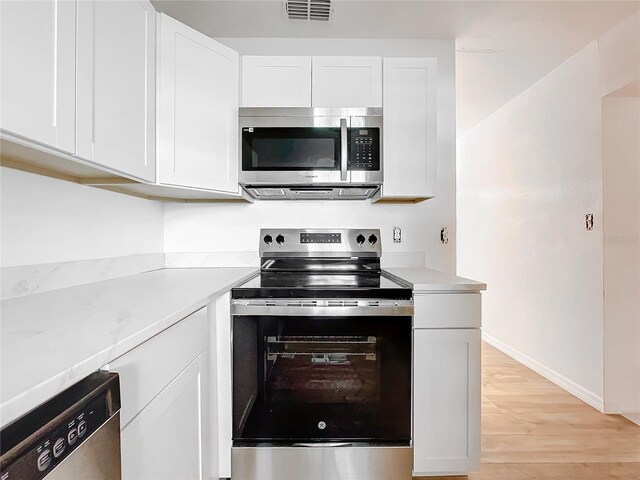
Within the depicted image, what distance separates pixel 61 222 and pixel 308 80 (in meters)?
1.36

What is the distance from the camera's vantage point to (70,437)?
56cm

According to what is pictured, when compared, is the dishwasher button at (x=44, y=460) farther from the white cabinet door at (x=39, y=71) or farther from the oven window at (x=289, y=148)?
the oven window at (x=289, y=148)

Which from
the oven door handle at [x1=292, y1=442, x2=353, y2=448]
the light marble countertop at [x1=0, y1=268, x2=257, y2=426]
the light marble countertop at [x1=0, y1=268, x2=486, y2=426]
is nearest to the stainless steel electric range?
the oven door handle at [x1=292, y1=442, x2=353, y2=448]

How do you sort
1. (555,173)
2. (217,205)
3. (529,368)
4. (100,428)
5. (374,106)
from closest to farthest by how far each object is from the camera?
(100,428), (374,106), (217,205), (555,173), (529,368)

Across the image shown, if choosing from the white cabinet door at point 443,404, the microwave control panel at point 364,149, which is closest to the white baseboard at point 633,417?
the white cabinet door at point 443,404

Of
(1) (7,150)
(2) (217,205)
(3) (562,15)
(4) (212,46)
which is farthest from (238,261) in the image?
(3) (562,15)

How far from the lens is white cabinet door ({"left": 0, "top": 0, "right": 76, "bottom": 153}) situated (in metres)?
0.89

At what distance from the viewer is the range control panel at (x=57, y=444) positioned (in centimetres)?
48

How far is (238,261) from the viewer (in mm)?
2434

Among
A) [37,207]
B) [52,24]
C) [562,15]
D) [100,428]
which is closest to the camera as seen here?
[100,428]

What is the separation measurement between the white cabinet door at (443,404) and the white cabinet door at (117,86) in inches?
53.3

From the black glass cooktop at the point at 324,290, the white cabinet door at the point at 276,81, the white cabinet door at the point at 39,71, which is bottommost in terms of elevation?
the black glass cooktop at the point at 324,290

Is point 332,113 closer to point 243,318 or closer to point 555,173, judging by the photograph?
point 243,318

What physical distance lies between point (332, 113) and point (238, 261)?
1.03 metres
